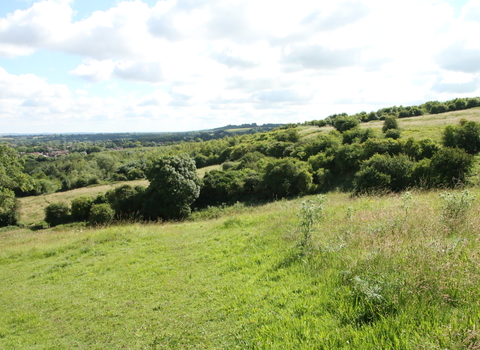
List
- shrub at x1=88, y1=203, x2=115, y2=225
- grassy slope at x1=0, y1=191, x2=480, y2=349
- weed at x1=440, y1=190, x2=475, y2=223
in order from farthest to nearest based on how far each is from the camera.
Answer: shrub at x1=88, y1=203, x2=115, y2=225, weed at x1=440, y1=190, x2=475, y2=223, grassy slope at x1=0, y1=191, x2=480, y2=349

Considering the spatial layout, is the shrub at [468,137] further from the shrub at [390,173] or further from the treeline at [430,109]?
the treeline at [430,109]

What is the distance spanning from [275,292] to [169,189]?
28.7 m

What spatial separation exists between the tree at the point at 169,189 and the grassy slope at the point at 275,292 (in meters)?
22.5

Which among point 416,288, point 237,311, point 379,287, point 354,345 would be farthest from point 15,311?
point 416,288

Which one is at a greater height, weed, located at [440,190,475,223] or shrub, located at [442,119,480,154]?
shrub, located at [442,119,480,154]

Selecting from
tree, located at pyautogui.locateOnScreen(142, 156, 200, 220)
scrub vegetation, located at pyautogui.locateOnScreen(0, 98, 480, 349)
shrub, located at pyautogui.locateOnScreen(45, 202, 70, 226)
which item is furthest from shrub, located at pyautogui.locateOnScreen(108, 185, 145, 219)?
scrub vegetation, located at pyautogui.locateOnScreen(0, 98, 480, 349)

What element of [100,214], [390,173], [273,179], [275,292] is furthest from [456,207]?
[100,214]

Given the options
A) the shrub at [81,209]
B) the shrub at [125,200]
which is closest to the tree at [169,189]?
the shrub at [125,200]

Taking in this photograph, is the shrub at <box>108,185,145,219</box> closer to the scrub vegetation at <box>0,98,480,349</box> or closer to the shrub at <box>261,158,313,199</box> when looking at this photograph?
the shrub at <box>261,158,313,199</box>

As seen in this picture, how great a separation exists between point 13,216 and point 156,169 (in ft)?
85.1

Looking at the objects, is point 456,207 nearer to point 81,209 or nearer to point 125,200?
point 125,200

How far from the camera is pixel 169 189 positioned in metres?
32.4

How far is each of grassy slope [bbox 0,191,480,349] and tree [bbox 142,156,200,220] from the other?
73.7 ft

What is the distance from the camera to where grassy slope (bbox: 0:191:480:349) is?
12.0ft
